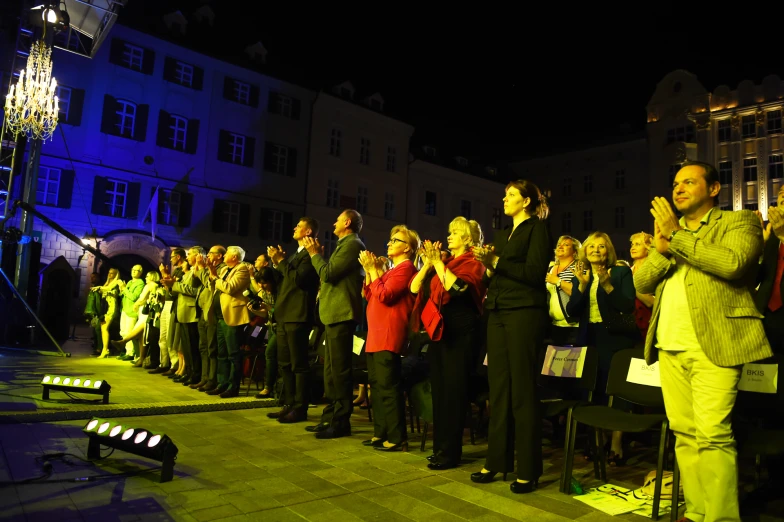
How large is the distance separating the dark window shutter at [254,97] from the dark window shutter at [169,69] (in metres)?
3.44

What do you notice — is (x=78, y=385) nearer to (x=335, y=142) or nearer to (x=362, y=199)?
(x=335, y=142)

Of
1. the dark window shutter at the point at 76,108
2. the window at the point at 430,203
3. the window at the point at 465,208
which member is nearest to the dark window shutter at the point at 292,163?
the dark window shutter at the point at 76,108

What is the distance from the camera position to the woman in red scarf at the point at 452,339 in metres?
4.21

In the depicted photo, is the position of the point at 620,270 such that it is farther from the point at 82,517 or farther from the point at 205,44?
the point at 205,44

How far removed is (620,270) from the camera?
198 inches

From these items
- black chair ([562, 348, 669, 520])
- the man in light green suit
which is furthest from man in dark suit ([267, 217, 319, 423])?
the man in light green suit

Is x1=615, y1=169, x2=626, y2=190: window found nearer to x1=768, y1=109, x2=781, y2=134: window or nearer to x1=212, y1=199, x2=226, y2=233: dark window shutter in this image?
x1=768, y1=109, x2=781, y2=134: window

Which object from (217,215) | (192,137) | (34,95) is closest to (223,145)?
(192,137)

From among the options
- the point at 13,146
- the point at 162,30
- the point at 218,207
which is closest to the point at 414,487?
the point at 13,146

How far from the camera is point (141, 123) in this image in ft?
71.7

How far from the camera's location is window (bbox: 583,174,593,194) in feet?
122

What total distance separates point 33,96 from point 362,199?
19633 millimetres

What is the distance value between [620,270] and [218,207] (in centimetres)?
2119

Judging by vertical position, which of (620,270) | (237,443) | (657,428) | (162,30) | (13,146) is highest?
(162,30)
